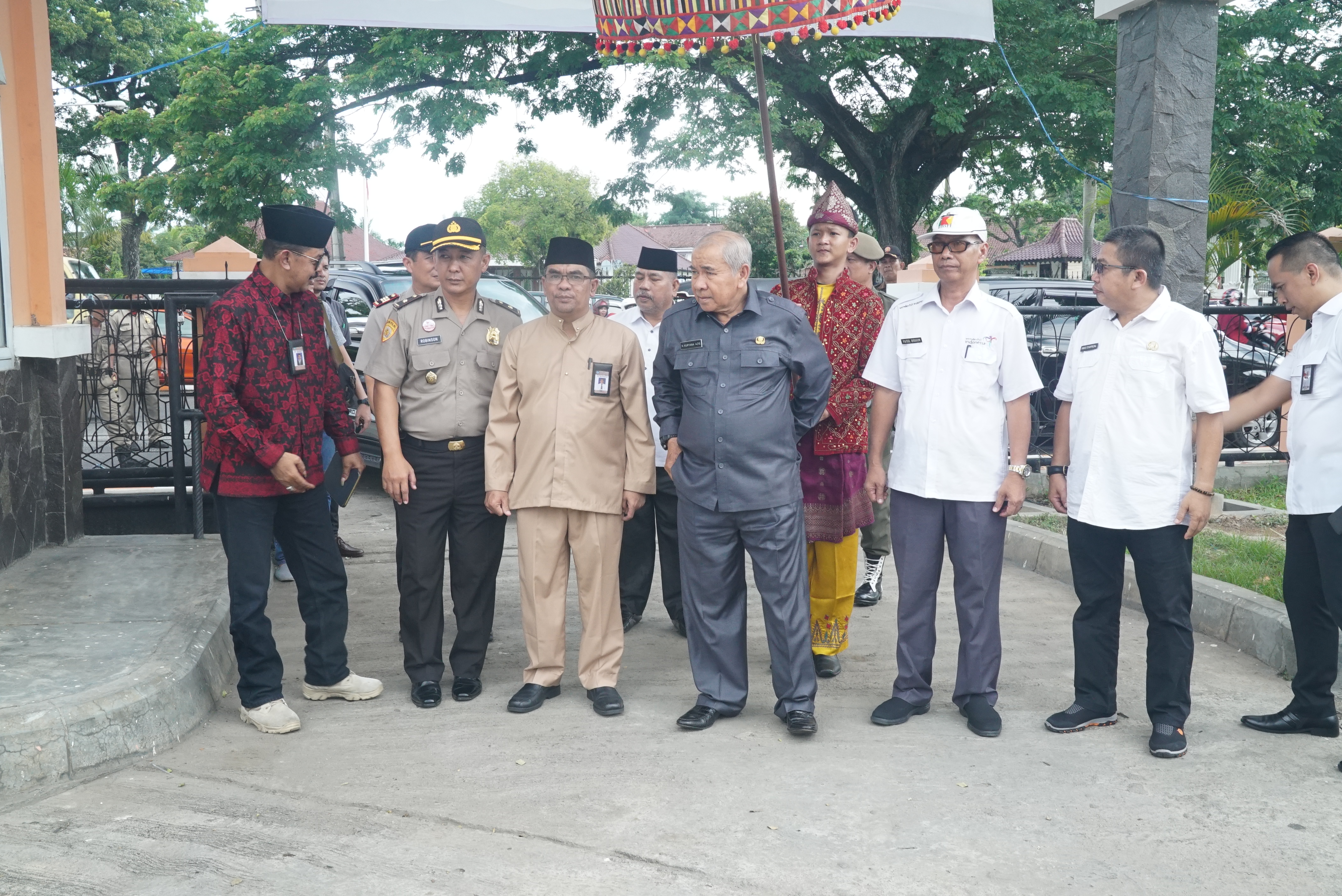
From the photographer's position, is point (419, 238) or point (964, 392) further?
point (419, 238)

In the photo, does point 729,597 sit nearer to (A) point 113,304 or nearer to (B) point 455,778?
(B) point 455,778

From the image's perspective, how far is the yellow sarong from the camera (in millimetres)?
4973

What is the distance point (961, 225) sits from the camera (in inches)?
170

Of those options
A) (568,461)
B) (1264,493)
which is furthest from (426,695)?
(1264,493)

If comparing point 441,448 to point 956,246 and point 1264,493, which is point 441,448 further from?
point 1264,493

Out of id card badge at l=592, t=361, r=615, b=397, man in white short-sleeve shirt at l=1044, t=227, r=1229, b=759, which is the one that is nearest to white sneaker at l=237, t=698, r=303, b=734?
id card badge at l=592, t=361, r=615, b=397

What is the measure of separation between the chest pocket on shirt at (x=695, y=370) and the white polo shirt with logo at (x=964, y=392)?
80cm

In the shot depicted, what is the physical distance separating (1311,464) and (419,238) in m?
3.98

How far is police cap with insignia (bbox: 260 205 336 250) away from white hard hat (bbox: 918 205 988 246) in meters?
2.27

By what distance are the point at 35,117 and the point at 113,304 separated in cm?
155

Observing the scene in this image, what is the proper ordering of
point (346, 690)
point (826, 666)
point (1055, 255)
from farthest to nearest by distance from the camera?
point (1055, 255) → point (826, 666) → point (346, 690)

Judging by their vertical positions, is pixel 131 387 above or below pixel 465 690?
above

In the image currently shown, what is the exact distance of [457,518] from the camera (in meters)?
4.82

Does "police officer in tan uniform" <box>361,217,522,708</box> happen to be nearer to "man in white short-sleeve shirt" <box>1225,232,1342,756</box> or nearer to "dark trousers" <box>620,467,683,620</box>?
"dark trousers" <box>620,467,683,620</box>
